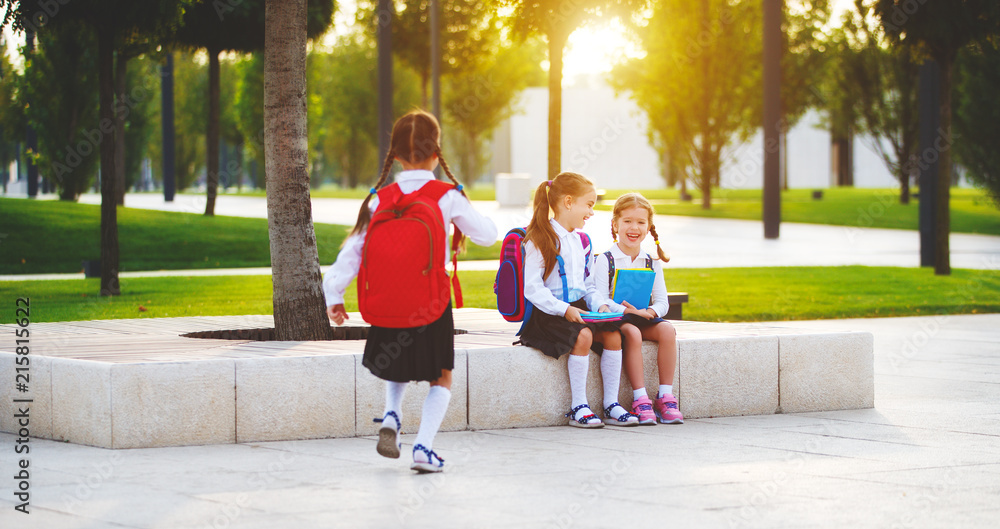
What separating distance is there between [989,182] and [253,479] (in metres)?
28.2

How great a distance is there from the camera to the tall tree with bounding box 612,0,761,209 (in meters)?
34.4

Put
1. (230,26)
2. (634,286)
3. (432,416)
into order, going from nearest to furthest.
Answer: (432,416)
(634,286)
(230,26)

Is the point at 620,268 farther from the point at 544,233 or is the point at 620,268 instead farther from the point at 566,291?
the point at 544,233

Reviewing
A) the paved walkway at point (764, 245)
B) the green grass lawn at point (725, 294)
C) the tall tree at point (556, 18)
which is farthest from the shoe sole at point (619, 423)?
the paved walkway at point (764, 245)

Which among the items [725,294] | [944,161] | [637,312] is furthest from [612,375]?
[944,161]

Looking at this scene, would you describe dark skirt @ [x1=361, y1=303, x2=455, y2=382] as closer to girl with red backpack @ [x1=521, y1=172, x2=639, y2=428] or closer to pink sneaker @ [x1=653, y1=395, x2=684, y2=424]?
girl with red backpack @ [x1=521, y1=172, x2=639, y2=428]

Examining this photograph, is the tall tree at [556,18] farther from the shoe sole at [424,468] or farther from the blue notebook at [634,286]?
the shoe sole at [424,468]

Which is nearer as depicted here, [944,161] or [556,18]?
[556,18]

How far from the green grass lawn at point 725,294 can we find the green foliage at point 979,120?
518 inches

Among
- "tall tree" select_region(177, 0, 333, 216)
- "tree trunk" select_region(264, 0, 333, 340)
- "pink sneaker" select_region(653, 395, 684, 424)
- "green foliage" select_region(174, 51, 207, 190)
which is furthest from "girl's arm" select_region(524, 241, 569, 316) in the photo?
"green foliage" select_region(174, 51, 207, 190)

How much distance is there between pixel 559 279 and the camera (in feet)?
21.2

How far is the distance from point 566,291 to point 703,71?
2941cm

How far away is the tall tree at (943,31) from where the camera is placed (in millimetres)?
15094

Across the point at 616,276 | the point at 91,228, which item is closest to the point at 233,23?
the point at 91,228
